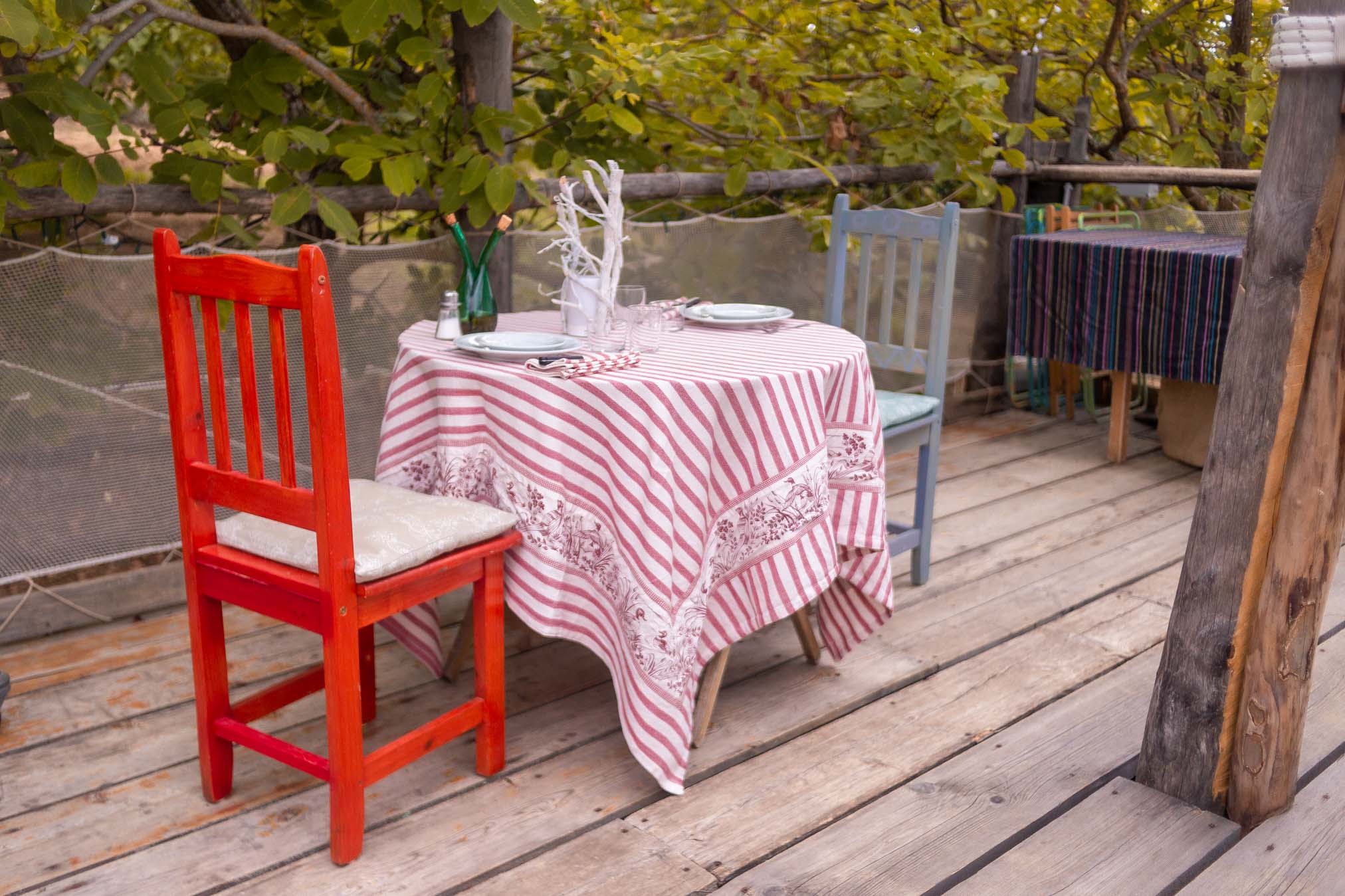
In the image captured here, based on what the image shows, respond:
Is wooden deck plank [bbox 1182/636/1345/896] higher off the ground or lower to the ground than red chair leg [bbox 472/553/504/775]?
lower

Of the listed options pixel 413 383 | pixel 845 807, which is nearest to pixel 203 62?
pixel 413 383

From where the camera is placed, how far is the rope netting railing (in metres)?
2.62

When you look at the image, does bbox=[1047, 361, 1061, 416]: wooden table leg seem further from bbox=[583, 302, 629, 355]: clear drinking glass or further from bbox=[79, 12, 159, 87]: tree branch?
bbox=[79, 12, 159, 87]: tree branch

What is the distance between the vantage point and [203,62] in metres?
4.19

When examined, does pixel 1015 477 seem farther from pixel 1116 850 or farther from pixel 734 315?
pixel 1116 850

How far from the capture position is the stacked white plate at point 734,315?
106 inches

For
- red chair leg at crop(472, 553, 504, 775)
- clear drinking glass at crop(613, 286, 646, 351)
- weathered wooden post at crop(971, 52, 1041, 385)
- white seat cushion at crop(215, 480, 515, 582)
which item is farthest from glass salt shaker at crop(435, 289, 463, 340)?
weathered wooden post at crop(971, 52, 1041, 385)

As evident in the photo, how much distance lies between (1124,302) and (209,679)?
3.35 meters

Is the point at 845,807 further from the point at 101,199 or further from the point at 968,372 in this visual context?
the point at 968,372

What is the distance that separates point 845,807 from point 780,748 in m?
0.24

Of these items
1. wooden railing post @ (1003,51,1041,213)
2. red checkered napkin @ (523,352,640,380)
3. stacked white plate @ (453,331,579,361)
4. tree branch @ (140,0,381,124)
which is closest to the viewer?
red checkered napkin @ (523,352,640,380)

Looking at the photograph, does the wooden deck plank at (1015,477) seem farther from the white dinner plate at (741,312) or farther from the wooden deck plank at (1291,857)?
the wooden deck plank at (1291,857)

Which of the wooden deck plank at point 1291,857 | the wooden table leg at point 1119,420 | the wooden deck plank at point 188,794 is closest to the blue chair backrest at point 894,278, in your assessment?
the wooden deck plank at point 188,794

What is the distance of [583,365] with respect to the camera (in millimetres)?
2184
